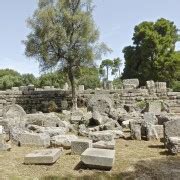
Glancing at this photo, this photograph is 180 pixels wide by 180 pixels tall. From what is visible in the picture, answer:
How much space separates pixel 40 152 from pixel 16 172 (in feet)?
2.91

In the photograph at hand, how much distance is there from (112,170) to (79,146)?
1.43 metres

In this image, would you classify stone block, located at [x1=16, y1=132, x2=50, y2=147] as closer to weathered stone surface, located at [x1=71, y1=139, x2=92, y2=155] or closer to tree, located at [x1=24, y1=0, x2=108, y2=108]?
weathered stone surface, located at [x1=71, y1=139, x2=92, y2=155]

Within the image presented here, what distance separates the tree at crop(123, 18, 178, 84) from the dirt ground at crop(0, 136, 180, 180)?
29.8 metres

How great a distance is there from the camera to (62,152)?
7.72 m

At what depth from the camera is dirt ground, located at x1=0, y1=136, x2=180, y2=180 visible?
595 centimetres

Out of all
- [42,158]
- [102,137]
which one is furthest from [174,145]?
[42,158]

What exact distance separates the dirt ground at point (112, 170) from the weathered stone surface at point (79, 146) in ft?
0.60

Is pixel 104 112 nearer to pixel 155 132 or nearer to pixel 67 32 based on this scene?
pixel 155 132

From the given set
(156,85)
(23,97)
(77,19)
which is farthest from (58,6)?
(156,85)

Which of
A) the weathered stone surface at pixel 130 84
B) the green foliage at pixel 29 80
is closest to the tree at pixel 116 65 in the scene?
the green foliage at pixel 29 80

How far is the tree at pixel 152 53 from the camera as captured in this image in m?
36.8

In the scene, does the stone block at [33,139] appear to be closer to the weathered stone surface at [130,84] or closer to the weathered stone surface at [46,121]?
the weathered stone surface at [46,121]

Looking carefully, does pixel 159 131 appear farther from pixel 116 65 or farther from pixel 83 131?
pixel 116 65

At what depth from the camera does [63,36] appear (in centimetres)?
2119
